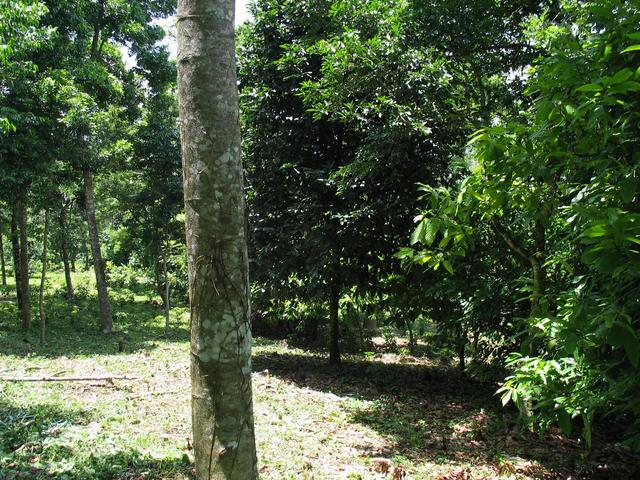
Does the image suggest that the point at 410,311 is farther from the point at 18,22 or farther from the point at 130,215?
the point at 130,215

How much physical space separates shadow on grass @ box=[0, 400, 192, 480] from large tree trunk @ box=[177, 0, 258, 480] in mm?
1988

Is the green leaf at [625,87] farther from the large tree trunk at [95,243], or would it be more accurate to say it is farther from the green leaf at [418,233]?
the large tree trunk at [95,243]

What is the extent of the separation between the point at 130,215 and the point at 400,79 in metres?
16.6

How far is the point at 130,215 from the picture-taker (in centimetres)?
2053

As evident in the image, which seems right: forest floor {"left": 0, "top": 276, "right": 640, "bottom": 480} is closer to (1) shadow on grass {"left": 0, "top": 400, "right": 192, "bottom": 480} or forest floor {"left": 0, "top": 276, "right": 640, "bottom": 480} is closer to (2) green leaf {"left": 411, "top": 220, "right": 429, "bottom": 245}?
(1) shadow on grass {"left": 0, "top": 400, "right": 192, "bottom": 480}

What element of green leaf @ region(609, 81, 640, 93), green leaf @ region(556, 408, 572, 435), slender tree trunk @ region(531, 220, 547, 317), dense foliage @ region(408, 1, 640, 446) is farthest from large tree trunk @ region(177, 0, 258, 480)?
slender tree trunk @ region(531, 220, 547, 317)

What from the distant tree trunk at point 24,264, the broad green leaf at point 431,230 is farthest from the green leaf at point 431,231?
the distant tree trunk at point 24,264

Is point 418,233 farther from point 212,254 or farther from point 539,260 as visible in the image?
point 539,260

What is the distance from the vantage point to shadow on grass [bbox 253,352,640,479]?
5207 mm

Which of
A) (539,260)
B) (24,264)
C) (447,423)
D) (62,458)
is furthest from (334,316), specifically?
(24,264)

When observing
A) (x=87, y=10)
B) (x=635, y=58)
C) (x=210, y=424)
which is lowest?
(x=210, y=424)

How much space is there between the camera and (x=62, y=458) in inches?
169

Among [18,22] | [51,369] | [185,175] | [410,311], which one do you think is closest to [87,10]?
[18,22]

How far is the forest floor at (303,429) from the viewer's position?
4.46m
